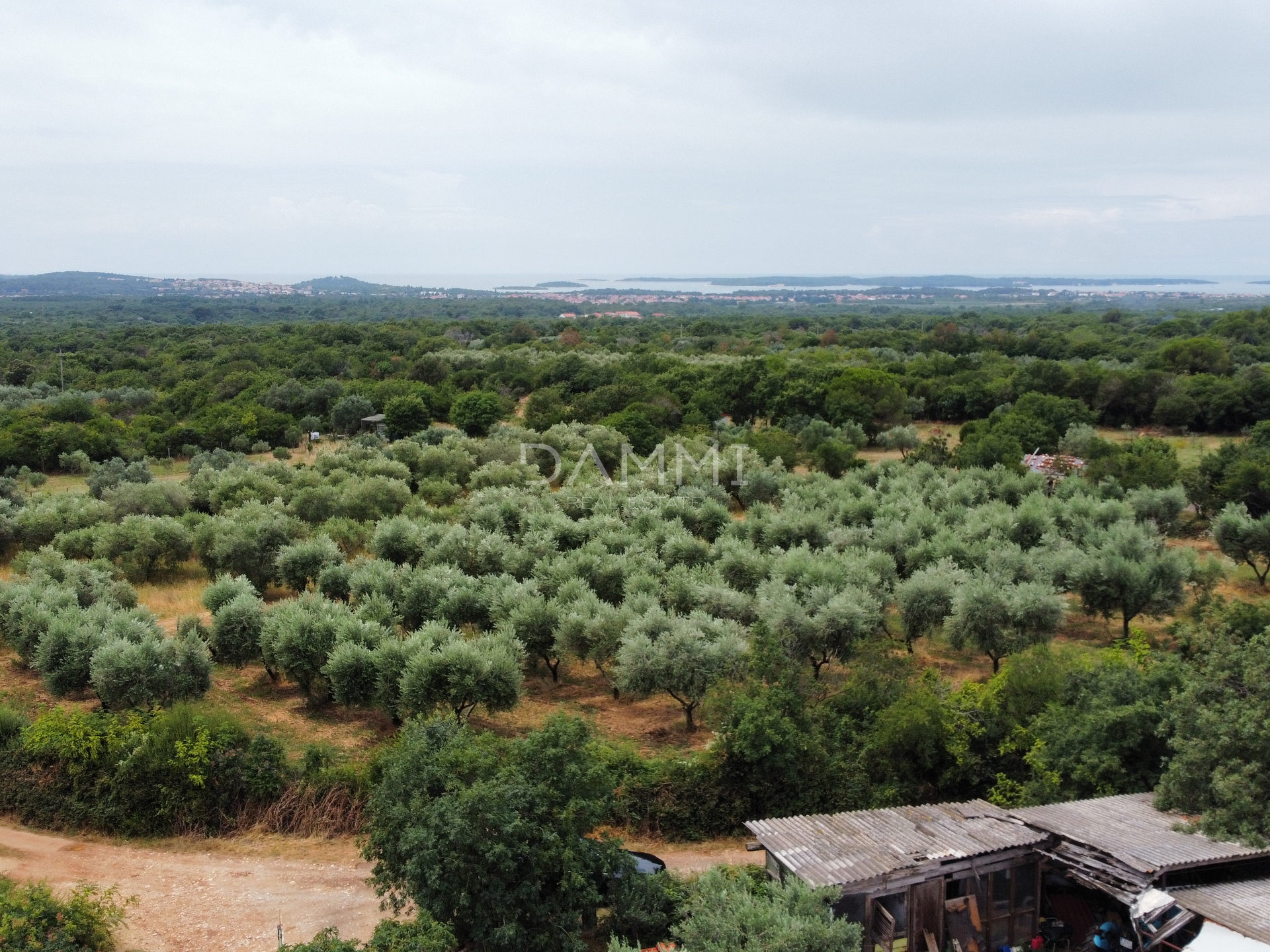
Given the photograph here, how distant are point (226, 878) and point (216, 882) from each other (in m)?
0.15

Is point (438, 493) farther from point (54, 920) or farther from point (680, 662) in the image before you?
point (54, 920)

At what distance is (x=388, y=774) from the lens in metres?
11.6

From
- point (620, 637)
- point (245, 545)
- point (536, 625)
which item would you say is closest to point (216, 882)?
point (536, 625)

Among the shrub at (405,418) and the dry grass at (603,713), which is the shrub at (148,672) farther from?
the shrub at (405,418)

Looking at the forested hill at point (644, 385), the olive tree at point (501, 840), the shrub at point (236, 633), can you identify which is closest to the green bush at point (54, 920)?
the olive tree at point (501, 840)

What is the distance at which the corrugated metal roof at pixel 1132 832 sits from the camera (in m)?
10.2

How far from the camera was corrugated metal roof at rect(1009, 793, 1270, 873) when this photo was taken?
1021cm

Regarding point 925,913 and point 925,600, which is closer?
point 925,913

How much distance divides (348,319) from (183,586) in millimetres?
146126

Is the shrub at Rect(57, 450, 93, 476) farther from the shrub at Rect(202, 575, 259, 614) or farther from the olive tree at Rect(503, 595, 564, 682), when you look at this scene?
the olive tree at Rect(503, 595, 564, 682)

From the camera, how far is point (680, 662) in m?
17.2

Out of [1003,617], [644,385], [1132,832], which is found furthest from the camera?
[644,385]

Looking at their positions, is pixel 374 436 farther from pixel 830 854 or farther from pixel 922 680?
pixel 830 854

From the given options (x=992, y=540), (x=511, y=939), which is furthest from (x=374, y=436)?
(x=511, y=939)
